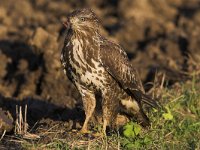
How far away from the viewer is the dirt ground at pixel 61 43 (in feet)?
34.3

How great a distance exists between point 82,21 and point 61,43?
3.78m

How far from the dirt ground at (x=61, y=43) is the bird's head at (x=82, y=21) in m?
1.34

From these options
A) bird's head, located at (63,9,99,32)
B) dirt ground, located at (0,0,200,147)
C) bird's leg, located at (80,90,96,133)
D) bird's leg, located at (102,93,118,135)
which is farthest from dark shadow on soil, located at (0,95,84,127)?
bird's head, located at (63,9,99,32)

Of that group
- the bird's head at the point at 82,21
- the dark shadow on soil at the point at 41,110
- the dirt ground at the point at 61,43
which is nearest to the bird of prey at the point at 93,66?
the bird's head at the point at 82,21

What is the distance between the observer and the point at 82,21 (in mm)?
8586

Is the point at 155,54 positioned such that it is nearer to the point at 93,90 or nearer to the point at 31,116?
the point at 31,116

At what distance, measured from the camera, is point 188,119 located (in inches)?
378

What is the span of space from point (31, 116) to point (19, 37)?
11.7ft

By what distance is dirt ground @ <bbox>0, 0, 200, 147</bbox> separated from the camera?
10.5 metres

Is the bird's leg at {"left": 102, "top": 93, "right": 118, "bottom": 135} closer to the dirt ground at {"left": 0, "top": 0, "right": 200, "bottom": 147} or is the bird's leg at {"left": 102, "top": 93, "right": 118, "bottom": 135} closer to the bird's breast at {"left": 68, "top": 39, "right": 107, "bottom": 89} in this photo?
the bird's breast at {"left": 68, "top": 39, "right": 107, "bottom": 89}

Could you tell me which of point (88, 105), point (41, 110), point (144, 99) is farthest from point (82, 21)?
point (41, 110)

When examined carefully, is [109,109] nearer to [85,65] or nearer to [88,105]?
[88,105]

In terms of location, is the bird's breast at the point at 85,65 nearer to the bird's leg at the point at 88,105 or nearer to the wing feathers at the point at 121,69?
the wing feathers at the point at 121,69

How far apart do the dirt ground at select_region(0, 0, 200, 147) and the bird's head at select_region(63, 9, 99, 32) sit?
4.39 ft
